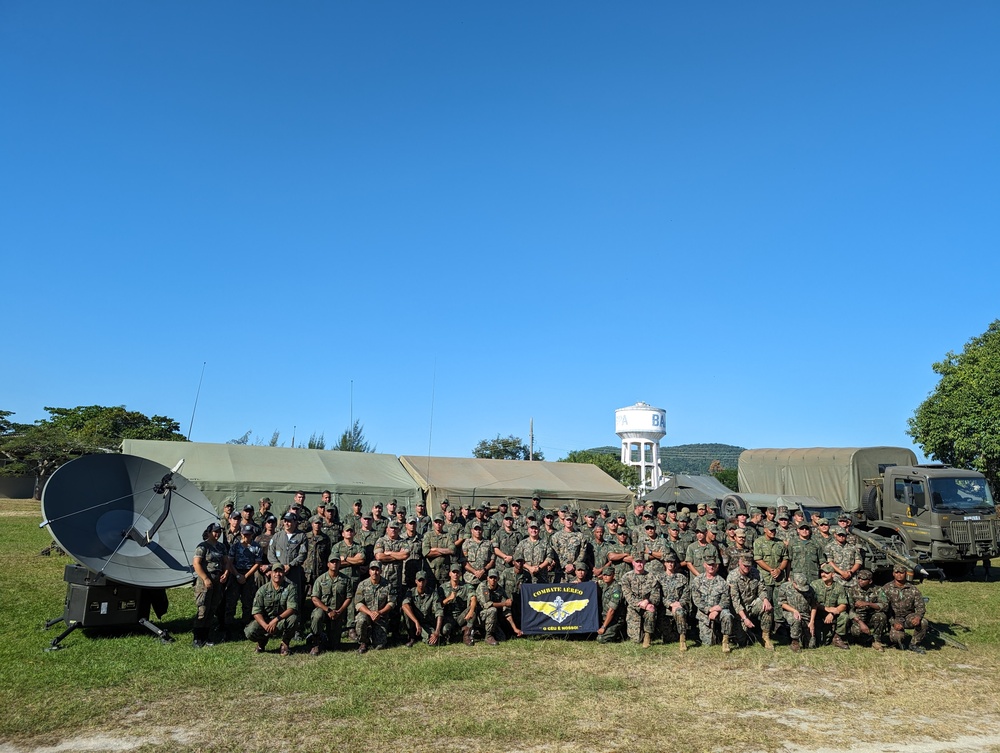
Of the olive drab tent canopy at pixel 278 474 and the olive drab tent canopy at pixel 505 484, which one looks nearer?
the olive drab tent canopy at pixel 278 474

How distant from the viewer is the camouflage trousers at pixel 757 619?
10.2m

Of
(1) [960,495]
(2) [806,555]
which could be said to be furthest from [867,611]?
(1) [960,495]

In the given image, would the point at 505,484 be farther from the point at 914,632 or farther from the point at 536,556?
the point at 914,632

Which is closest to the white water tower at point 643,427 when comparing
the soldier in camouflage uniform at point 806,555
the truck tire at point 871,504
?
the truck tire at point 871,504

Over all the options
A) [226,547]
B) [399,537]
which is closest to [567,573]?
[399,537]

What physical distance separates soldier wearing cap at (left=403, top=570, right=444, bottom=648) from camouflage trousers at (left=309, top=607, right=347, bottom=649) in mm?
881

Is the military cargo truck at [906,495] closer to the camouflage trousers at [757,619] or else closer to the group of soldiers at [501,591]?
the group of soldiers at [501,591]

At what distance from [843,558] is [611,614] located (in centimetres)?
349

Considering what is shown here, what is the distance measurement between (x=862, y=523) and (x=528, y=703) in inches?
569

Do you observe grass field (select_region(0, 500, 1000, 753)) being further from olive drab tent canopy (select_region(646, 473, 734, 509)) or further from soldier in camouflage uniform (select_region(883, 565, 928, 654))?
olive drab tent canopy (select_region(646, 473, 734, 509))

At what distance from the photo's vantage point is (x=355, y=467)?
23.0 metres

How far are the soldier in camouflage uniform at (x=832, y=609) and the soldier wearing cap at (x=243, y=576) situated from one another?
784 cm

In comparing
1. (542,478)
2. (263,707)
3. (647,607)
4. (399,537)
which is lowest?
(263,707)

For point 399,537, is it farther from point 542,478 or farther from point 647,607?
point 542,478
